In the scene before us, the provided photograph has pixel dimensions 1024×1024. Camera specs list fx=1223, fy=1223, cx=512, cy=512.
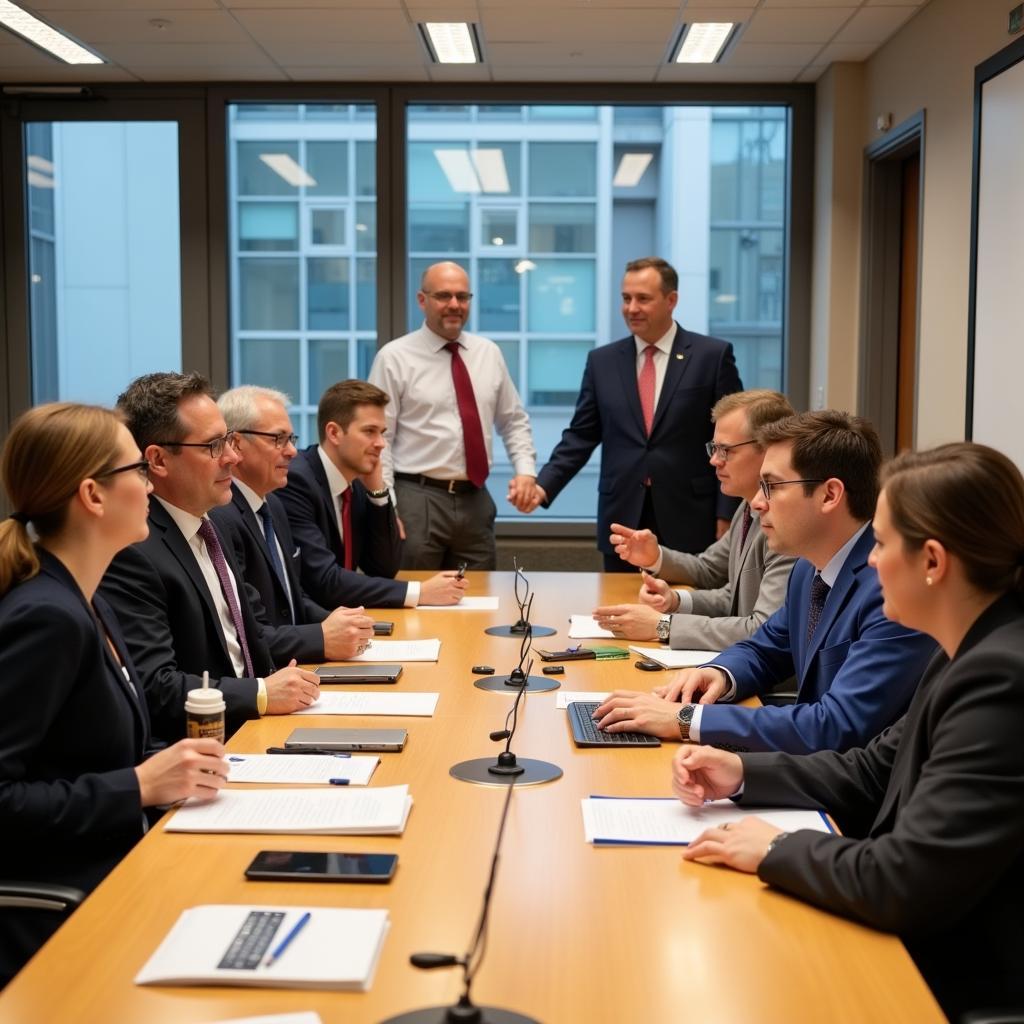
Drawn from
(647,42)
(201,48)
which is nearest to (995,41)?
(647,42)

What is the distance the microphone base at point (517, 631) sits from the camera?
131 inches

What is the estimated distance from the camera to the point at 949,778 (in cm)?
147


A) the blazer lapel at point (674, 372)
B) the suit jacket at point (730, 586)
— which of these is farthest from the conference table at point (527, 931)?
the blazer lapel at point (674, 372)

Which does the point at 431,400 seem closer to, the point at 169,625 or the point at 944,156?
the point at 944,156

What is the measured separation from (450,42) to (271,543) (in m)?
3.14

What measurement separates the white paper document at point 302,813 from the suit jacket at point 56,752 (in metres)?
0.12

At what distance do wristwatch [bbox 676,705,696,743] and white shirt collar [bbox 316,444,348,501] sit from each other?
7.21 ft

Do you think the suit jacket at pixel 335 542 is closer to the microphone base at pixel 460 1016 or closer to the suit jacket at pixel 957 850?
the suit jacket at pixel 957 850

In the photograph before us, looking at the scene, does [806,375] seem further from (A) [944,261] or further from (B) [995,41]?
(B) [995,41]

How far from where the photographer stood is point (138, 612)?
2.50 m

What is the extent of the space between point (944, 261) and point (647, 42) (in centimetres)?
174

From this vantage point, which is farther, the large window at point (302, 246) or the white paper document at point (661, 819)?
the large window at point (302, 246)

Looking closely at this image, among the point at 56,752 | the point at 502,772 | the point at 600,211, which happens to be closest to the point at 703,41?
the point at 600,211

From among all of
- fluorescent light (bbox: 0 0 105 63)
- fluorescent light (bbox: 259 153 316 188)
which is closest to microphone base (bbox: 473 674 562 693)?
fluorescent light (bbox: 0 0 105 63)
